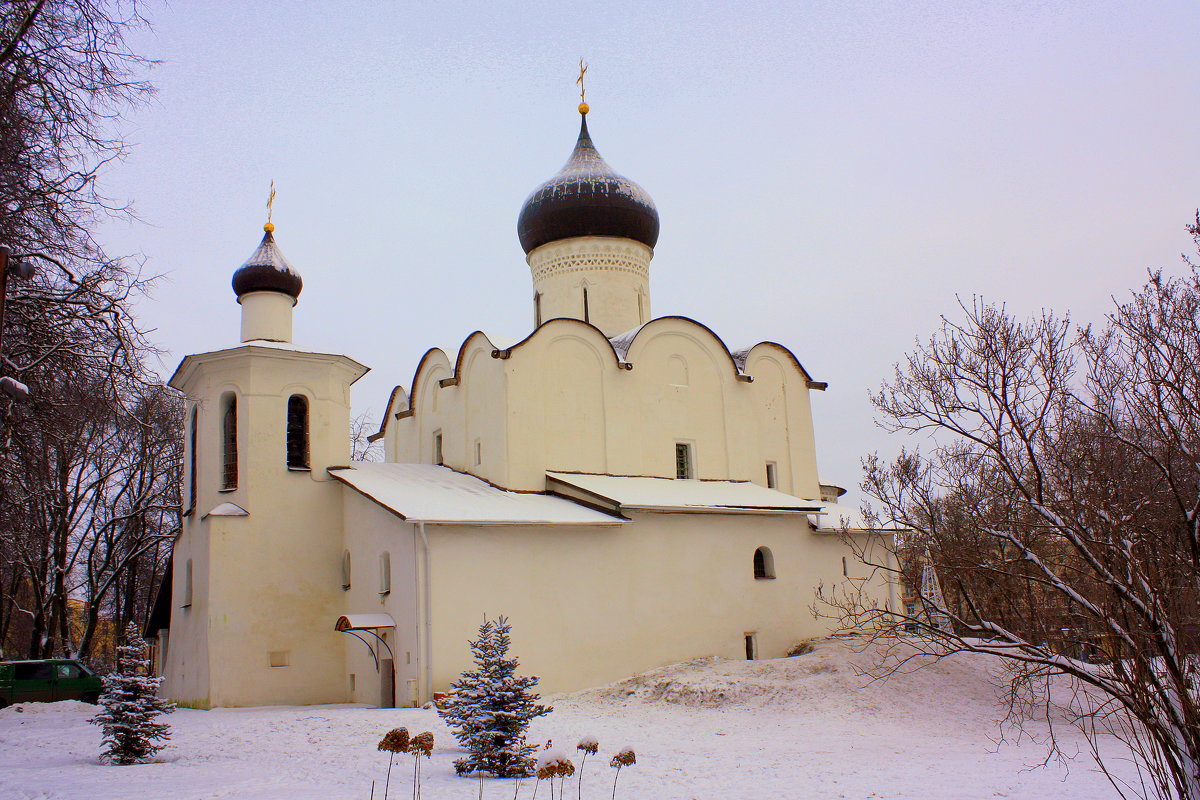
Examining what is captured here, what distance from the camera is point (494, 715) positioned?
8062 mm

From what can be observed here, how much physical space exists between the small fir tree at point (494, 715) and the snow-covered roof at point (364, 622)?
5941mm

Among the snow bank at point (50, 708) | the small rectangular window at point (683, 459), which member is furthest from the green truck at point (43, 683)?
the small rectangular window at point (683, 459)

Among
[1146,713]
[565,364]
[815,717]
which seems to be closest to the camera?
[1146,713]

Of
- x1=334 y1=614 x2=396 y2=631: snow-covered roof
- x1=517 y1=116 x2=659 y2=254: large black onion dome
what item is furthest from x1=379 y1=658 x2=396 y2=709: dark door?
x1=517 y1=116 x2=659 y2=254: large black onion dome

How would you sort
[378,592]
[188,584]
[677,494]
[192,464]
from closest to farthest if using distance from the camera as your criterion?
[378,592] < [188,584] < [677,494] < [192,464]

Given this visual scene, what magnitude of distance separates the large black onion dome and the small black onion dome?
18.1 feet

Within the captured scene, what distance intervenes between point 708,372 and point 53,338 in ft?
43.2

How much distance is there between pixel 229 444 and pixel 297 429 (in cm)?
111

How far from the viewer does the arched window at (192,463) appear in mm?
17312

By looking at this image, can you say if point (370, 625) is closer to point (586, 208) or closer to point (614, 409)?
point (614, 409)

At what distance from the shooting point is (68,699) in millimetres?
14961

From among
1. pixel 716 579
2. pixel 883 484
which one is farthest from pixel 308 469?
pixel 883 484

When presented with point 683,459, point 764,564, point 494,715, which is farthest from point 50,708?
point 764,564

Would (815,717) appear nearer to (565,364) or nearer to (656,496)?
(656,496)
